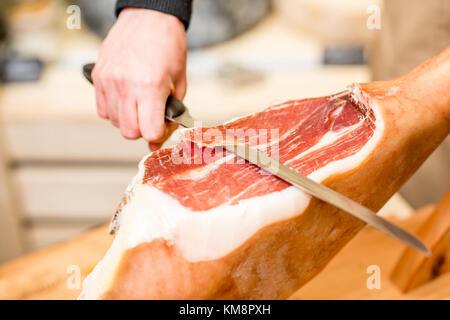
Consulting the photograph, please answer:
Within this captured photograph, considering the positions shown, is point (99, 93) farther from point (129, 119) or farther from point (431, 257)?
point (431, 257)

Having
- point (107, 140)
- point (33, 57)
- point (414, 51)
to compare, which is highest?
point (414, 51)

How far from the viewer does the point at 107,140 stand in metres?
1.65

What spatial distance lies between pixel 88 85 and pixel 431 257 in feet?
4.28

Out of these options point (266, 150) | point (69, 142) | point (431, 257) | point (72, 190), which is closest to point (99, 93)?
point (266, 150)

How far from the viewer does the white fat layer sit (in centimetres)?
52

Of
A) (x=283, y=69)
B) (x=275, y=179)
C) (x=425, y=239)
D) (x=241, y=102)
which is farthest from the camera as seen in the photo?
(x=283, y=69)

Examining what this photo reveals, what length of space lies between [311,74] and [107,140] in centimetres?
73

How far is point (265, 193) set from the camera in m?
0.55

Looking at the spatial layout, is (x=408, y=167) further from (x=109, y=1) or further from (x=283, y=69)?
(x=109, y=1)

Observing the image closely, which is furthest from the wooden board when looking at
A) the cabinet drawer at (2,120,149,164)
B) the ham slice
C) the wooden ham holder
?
the cabinet drawer at (2,120,149,164)

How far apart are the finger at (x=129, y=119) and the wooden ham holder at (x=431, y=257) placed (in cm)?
45

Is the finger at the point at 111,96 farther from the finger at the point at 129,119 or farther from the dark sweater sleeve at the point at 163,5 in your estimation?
the dark sweater sleeve at the point at 163,5

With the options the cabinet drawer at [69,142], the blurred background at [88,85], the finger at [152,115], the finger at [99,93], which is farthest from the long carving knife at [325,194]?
the cabinet drawer at [69,142]
